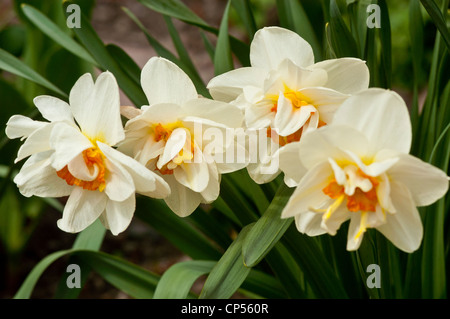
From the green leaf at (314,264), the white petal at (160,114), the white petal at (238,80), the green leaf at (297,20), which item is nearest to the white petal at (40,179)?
the white petal at (160,114)

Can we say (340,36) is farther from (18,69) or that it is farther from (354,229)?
(18,69)

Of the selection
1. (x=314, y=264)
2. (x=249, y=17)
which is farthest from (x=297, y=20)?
(x=314, y=264)

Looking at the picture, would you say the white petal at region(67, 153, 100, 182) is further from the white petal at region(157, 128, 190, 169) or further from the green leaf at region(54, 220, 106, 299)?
the green leaf at region(54, 220, 106, 299)

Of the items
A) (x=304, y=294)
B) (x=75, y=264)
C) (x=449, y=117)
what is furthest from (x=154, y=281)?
(x=449, y=117)

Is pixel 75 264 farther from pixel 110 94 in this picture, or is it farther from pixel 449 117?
pixel 449 117

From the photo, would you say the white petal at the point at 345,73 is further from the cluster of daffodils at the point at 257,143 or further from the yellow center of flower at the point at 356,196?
the yellow center of flower at the point at 356,196

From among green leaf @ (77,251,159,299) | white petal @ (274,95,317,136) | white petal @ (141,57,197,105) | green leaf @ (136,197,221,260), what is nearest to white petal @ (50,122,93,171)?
white petal @ (141,57,197,105)
